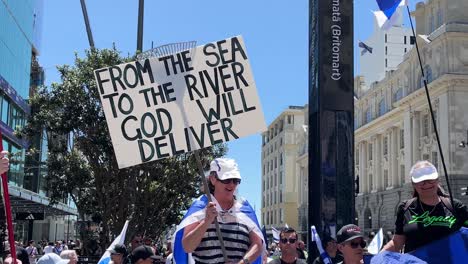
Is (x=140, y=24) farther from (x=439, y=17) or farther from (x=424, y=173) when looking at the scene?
(x=439, y=17)

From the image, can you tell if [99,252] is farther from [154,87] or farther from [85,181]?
[154,87]

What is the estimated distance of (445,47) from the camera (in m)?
51.7

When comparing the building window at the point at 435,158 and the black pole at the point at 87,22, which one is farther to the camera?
the building window at the point at 435,158

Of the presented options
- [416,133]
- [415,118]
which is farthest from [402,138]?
[415,118]

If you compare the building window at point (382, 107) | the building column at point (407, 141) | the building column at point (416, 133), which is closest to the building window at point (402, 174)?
the building column at point (407, 141)

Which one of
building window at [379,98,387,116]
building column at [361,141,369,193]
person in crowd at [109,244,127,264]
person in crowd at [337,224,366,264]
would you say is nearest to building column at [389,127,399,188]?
building window at [379,98,387,116]

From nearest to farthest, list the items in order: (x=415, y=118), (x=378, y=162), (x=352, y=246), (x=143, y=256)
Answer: (x=352, y=246) → (x=143, y=256) → (x=415, y=118) → (x=378, y=162)

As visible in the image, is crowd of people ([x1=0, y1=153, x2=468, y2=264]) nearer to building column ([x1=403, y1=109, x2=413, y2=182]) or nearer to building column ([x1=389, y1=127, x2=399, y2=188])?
building column ([x1=403, y1=109, x2=413, y2=182])

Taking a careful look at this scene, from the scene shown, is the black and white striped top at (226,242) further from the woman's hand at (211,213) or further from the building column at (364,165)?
the building column at (364,165)

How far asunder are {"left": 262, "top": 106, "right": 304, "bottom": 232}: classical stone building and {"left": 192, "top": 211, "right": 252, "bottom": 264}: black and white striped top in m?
106

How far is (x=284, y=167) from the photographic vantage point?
115375 mm

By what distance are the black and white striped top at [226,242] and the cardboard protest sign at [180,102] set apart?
25.7 inches

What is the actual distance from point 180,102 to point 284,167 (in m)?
111

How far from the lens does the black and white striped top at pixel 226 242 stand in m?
4.46
